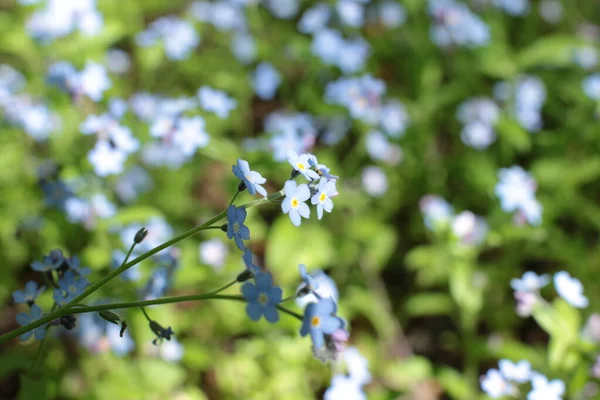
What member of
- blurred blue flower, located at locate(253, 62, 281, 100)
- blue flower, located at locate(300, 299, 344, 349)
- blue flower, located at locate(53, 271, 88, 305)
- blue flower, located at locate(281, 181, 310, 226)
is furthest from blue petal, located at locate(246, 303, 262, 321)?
blurred blue flower, located at locate(253, 62, 281, 100)

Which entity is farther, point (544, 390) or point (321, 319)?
point (544, 390)

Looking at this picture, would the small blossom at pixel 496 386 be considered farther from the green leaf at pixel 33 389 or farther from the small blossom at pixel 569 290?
the green leaf at pixel 33 389

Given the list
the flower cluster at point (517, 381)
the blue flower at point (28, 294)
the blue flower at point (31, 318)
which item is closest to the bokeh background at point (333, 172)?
the flower cluster at point (517, 381)

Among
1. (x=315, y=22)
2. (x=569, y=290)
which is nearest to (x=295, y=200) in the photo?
(x=569, y=290)

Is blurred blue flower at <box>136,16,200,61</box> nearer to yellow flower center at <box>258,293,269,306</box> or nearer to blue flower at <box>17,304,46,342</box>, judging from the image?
blue flower at <box>17,304,46,342</box>

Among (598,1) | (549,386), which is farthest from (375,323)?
Answer: (598,1)

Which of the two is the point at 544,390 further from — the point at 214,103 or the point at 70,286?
the point at 214,103

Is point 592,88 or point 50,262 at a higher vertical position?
point 592,88
